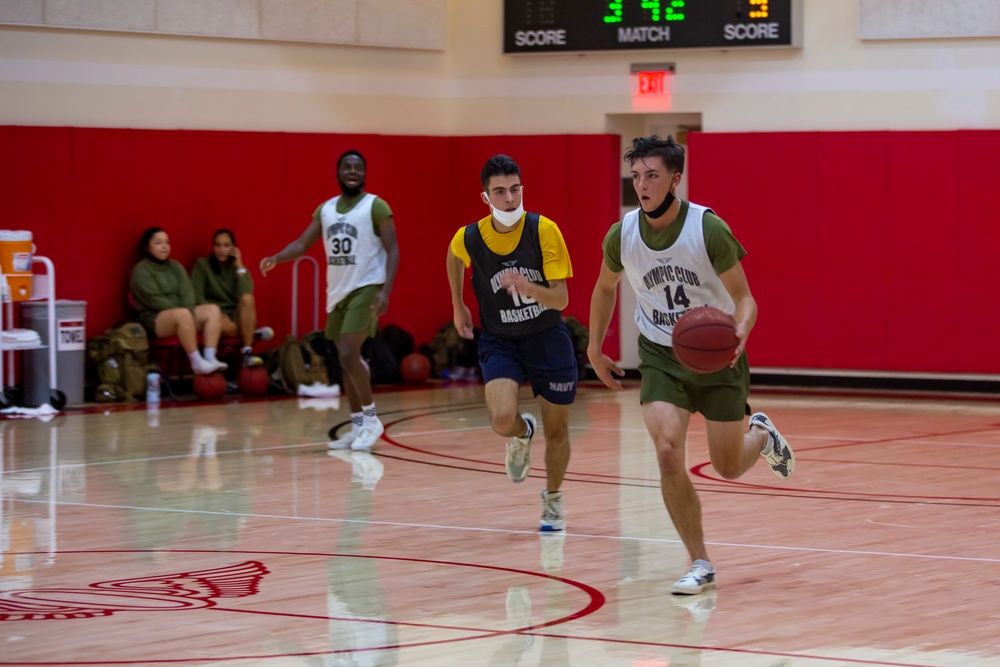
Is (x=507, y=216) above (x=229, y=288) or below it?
above

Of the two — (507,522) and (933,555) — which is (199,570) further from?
(933,555)

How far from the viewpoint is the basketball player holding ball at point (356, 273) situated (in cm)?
970

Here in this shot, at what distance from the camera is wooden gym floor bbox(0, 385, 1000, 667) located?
4.79 metres

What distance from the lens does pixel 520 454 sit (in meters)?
7.05

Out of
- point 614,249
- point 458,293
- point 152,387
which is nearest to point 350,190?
point 458,293

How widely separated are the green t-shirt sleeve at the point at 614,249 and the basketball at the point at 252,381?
7842mm

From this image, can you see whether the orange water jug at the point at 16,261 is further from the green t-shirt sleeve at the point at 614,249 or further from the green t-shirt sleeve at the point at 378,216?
the green t-shirt sleeve at the point at 614,249

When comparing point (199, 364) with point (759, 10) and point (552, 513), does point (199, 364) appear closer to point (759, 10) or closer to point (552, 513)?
point (759, 10)

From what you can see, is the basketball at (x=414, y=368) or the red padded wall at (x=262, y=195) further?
the basketball at (x=414, y=368)

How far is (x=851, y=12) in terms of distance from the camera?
1364 centimetres

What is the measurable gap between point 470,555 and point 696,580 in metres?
1.21

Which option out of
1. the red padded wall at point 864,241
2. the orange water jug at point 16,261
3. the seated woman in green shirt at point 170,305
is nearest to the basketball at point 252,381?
the seated woman in green shirt at point 170,305

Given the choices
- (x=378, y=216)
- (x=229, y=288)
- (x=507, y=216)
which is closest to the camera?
(x=507, y=216)

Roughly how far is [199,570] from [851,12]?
32.5 ft
